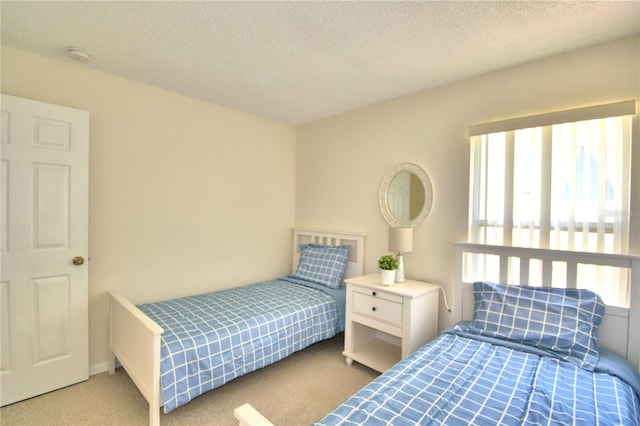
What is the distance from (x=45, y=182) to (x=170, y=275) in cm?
118

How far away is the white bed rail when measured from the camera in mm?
1757

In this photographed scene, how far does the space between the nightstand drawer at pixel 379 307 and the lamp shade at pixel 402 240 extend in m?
0.40

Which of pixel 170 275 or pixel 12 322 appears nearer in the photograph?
pixel 12 322

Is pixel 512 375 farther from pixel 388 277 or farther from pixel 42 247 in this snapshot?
pixel 42 247

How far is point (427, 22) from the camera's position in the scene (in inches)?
68.2

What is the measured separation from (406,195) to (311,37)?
155 centimetres

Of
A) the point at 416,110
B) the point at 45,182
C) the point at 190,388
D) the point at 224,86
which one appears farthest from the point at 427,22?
the point at 45,182

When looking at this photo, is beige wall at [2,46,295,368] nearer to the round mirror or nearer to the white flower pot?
the round mirror

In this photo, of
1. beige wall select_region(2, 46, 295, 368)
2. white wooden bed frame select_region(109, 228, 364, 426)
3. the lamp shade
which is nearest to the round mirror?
the lamp shade

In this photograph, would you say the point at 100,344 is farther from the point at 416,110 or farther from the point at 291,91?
the point at 416,110

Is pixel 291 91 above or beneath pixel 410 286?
above

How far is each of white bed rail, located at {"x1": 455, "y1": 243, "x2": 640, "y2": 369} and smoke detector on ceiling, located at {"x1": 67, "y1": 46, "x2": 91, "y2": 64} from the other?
304 centimetres

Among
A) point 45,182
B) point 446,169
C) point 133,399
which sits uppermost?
point 446,169

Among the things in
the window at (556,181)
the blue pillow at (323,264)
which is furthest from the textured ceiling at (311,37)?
the blue pillow at (323,264)
